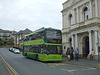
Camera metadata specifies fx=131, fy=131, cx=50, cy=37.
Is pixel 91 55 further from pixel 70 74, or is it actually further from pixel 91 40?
pixel 70 74

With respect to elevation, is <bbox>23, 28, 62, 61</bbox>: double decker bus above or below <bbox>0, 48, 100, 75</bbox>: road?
above

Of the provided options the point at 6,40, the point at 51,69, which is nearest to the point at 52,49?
the point at 51,69

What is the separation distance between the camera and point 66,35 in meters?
27.9

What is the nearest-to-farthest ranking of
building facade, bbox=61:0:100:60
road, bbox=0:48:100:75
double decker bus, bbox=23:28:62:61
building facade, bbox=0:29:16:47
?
road, bbox=0:48:100:75, double decker bus, bbox=23:28:62:61, building facade, bbox=61:0:100:60, building facade, bbox=0:29:16:47

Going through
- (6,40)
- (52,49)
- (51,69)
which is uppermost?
(6,40)

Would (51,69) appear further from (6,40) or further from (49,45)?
(6,40)

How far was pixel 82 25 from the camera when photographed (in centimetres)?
2225

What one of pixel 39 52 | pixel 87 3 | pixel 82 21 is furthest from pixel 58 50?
pixel 87 3

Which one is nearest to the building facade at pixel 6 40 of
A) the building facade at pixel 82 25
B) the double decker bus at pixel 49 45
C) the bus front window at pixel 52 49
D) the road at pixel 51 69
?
the building facade at pixel 82 25

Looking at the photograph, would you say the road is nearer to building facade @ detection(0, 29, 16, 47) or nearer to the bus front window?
the bus front window

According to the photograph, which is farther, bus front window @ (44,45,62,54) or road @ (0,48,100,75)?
bus front window @ (44,45,62,54)

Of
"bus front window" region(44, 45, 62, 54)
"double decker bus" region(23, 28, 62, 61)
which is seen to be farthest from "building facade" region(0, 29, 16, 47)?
"bus front window" region(44, 45, 62, 54)

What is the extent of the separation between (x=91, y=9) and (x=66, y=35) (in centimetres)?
866

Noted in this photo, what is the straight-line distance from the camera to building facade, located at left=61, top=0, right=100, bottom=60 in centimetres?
1981
